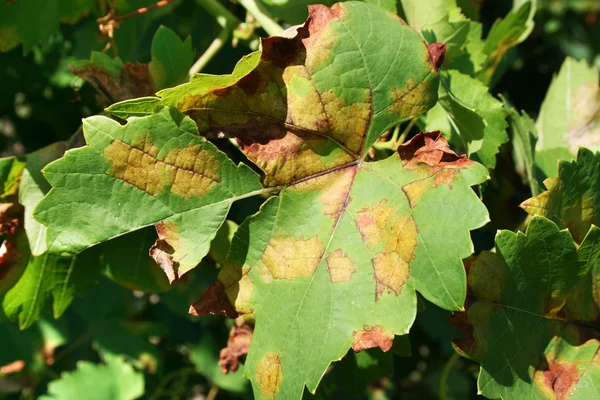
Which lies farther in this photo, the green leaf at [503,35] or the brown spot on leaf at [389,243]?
the green leaf at [503,35]

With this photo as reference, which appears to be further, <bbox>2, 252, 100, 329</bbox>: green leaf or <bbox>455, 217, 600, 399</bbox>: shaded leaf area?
<bbox>2, 252, 100, 329</bbox>: green leaf

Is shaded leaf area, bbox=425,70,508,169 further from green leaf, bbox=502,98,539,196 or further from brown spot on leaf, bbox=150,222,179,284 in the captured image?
brown spot on leaf, bbox=150,222,179,284

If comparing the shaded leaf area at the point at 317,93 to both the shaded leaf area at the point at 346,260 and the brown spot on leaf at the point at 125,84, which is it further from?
the brown spot on leaf at the point at 125,84

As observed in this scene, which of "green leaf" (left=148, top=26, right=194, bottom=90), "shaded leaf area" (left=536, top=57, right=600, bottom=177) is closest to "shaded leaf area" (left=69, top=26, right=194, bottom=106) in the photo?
"green leaf" (left=148, top=26, right=194, bottom=90)

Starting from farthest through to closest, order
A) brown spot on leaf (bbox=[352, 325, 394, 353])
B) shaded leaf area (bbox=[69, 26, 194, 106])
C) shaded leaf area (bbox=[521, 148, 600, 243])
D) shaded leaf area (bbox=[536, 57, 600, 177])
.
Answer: shaded leaf area (bbox=[536, 57, 600, 177])
shaded leaf area (bbox=[69, 26, 194, 106])
shaded leaf area (bbox=[521, 148, 600, 243])
brown spot on leaf (bbox=[352, 325, 394, 353])

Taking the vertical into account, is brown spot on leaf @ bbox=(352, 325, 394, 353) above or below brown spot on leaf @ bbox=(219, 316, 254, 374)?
above

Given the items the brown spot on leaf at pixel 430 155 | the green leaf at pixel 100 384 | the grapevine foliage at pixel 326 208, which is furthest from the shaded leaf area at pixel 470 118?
the green leaf at pixel 100 384

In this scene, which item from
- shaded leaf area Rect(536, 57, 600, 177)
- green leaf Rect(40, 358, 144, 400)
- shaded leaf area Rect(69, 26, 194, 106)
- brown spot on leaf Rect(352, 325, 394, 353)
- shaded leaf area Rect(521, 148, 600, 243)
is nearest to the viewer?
brown spot on leaf Rect(352, 325, 394, 353)
